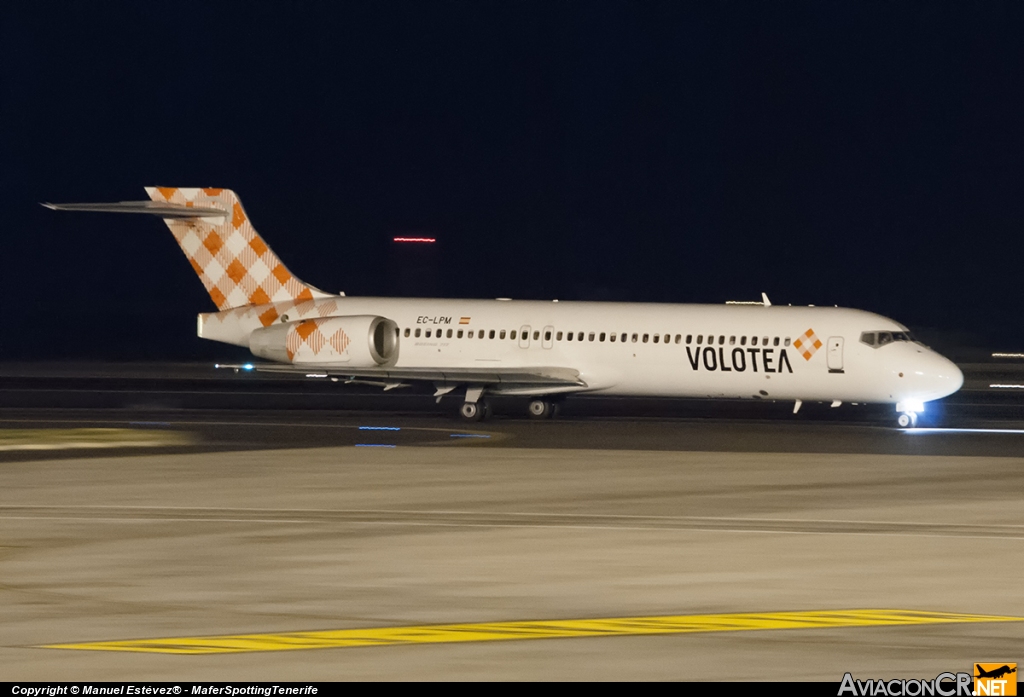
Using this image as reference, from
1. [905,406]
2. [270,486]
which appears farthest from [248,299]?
[270,486]

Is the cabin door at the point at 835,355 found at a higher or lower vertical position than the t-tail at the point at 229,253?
lower

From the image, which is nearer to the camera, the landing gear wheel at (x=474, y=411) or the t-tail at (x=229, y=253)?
the landing gear wheel at (x=474, y=411)

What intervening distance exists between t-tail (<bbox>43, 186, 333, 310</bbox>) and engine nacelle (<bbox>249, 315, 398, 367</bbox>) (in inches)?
72.9

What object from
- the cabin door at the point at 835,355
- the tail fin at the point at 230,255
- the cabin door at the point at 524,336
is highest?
the tail fin at the point at 230,255

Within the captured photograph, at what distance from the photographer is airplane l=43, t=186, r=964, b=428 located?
124ft

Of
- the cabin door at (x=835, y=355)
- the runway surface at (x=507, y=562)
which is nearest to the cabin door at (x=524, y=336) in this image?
the cabin door at (x=835, y=355)

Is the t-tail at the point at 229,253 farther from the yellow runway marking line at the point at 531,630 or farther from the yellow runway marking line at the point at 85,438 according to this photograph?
the yellow runway marking line at the point at 531,630

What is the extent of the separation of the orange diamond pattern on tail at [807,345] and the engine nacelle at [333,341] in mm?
10391

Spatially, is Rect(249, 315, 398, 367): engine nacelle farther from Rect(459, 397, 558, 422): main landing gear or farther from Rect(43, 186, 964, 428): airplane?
Rect(459, 397, 558, 422): main landing gear

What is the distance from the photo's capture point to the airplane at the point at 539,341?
124ft

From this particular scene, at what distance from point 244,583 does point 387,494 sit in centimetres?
762

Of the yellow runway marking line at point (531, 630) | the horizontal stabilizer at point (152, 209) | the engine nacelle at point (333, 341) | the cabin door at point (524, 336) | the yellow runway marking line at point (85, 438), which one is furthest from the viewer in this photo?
the horizontal stabilizer at point (152, 209)

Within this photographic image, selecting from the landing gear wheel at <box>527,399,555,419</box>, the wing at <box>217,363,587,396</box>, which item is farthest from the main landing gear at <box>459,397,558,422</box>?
the wing at <box>217,363,587,396</box>

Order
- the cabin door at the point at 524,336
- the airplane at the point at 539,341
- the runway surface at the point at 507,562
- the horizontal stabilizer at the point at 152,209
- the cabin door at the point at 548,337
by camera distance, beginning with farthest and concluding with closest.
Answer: the horizontal stabilizer at the point at 152,209 < the cabin door at the point at 524,336 < the cabin door at the point at 548,337 < the airplane at the point at 539,341 < the runway surface at the point at 507,562
